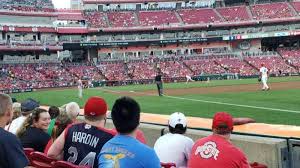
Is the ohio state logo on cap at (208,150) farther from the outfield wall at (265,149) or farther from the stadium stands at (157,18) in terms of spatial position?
the stadium stands at (157,18)

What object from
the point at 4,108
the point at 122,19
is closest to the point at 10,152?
the point at 4,108

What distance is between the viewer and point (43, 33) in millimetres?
71500

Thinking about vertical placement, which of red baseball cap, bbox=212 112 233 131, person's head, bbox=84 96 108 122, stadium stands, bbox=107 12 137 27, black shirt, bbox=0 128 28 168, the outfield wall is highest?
stadium stands, bbox=107 12 137 27

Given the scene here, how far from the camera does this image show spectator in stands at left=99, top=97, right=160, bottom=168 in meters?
3.67

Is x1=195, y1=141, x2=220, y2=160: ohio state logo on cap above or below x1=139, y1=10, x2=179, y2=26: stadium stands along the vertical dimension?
below

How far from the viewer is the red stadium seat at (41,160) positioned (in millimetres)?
5188

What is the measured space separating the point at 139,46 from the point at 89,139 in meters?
70.7

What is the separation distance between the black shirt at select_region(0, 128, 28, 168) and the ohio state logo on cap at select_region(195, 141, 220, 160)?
1938 millimetres

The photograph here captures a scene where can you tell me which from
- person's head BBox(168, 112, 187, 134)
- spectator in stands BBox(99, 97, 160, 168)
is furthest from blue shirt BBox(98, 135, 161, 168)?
person's head BBox(168, 112, 187, 134)

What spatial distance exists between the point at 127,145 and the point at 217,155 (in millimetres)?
1522

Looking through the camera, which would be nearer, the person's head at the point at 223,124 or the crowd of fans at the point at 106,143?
the crowd of fans at the point at 106,143

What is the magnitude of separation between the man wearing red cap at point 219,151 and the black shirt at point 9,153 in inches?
75.6

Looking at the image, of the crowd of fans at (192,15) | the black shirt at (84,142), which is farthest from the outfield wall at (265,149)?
the crowd of fans at (192,15)

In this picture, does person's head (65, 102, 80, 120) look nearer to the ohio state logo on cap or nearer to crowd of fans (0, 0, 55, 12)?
the ohio state logo on cap
